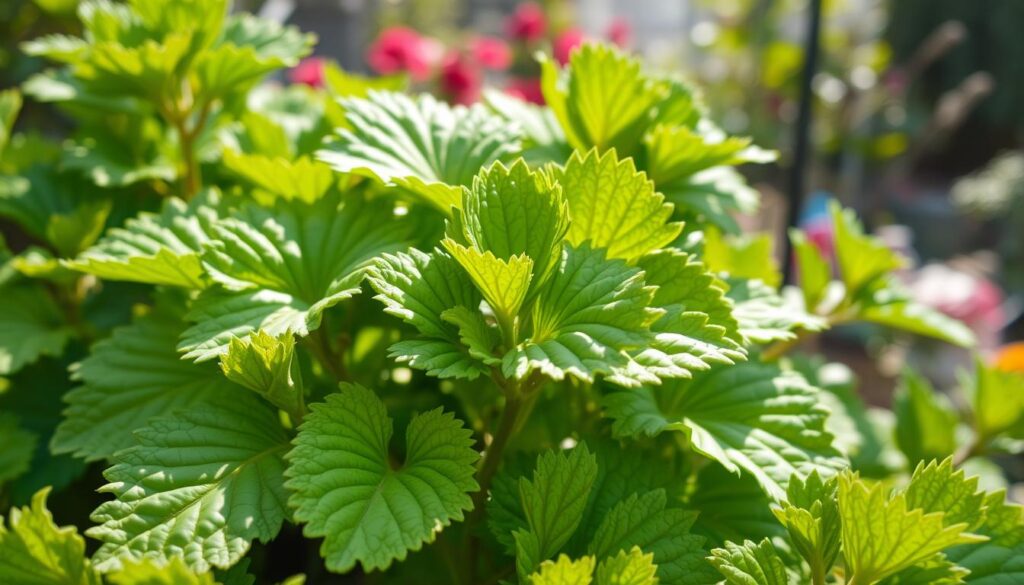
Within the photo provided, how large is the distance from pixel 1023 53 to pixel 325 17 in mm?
6164

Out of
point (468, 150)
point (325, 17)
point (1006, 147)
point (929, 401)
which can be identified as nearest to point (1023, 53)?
point (1006, 147)

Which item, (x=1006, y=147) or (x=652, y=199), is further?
(x=1006, y=147)

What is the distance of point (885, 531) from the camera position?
53cm

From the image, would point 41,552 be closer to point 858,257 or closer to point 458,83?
point 858,257

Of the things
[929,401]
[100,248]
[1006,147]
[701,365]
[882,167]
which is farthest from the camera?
[1006,147]

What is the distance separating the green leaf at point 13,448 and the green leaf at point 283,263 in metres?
0.20

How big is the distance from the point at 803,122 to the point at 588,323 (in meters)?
0.86

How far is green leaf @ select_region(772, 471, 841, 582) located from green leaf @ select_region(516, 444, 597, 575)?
0.12 meters

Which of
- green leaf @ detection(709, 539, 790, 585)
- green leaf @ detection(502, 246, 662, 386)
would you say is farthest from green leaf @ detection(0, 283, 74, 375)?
Result: green leaf @ detection(709, 539, 790, 585)

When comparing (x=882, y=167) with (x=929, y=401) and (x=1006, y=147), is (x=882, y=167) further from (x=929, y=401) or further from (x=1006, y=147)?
(x=1006, y=147)

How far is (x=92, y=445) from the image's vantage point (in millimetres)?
676

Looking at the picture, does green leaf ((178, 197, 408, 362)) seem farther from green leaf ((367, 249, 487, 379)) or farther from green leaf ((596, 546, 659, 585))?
green leaf ((596, 546, 659, 585))

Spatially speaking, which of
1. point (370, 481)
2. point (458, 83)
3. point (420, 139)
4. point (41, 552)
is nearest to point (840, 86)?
point (458, 83)

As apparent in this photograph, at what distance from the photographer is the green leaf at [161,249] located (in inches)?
24.7
